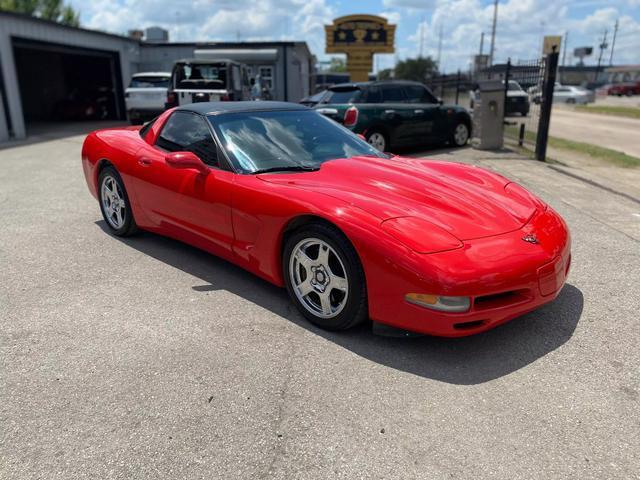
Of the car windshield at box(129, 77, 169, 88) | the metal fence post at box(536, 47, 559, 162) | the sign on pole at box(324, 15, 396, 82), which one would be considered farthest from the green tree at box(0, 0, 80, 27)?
the metal fence post at box(536, 47, 559, 162)

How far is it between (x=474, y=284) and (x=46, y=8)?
63.9 metres

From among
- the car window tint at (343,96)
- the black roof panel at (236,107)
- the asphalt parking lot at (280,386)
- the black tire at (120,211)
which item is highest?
the black roof panel at (236,107)

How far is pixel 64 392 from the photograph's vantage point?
2723mm

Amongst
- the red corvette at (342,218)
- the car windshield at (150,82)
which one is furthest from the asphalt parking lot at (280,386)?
the car windshield at (150,82)

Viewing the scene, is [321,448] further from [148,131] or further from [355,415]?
[148,131]

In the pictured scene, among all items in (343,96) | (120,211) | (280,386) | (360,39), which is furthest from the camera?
(360,39)

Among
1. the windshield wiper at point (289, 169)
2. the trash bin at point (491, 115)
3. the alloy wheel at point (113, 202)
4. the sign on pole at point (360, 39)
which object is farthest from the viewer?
the sign on pole at point (360, 39)

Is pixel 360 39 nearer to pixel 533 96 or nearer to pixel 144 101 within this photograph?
pixel 144 101

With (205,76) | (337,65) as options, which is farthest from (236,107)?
(337,65)

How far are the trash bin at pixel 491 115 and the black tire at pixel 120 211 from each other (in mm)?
8954

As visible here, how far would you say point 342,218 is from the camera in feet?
10.2

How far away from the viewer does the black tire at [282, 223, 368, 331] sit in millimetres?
3059

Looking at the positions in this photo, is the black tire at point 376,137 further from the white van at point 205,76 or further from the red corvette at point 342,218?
the red corvette at point 342,218

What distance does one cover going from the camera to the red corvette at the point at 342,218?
9.48ft
